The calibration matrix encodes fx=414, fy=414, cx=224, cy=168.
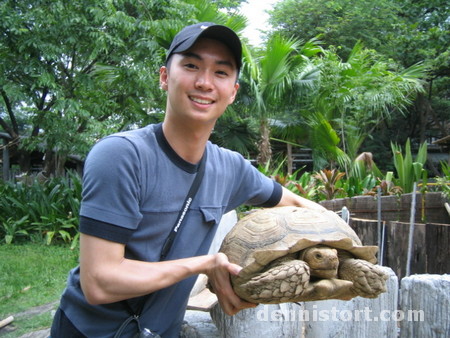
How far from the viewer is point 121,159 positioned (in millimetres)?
1441

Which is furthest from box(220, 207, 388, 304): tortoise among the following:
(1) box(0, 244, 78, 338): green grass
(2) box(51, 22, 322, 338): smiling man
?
(1) box(0, 244, 78, 338): green grass

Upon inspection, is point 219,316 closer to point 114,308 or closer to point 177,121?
point 114,308

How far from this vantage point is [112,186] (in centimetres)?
140

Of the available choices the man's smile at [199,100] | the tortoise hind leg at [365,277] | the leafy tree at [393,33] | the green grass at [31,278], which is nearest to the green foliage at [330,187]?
the green grass at [31,278]

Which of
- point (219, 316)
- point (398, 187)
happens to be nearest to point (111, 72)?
point (398, 187)

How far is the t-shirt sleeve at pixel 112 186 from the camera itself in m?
1.38

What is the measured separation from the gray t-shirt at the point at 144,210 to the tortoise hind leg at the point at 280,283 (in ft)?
1.11

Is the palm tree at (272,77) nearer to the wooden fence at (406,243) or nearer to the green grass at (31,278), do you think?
the green grass at (31,278)

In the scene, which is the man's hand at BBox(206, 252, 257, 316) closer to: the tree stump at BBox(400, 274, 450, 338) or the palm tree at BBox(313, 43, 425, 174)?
the tree stump at BBox(400, 274, 450, 338)

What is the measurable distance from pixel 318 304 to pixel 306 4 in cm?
1599

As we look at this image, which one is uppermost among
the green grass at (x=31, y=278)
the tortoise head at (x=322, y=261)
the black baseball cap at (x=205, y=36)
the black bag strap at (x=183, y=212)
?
the black baseball cap at (x=205, y=36)

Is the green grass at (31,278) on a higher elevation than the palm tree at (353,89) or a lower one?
lower

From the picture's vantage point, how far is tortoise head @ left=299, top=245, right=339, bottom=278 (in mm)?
1539

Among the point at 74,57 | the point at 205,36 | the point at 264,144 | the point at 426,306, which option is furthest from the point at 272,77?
the point at 205,36
